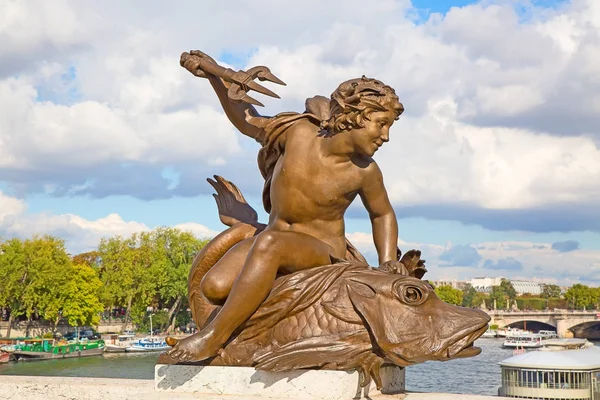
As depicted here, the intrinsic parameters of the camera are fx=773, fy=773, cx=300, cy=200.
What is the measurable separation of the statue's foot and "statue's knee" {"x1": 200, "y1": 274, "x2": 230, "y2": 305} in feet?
0.88

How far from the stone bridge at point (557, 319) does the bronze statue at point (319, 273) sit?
208ft

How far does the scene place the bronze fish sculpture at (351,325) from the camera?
13.5ft

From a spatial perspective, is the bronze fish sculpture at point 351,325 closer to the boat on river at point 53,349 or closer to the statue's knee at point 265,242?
the statue's knee at point 265,242

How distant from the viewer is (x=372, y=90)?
4461 mm

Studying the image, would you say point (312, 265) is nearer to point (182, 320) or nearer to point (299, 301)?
point (299, 301)

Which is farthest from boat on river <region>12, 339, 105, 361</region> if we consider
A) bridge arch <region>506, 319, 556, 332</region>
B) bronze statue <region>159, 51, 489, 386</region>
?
bridge arch <region>506, 319, 556, 332</region>

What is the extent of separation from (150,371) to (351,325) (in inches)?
1059

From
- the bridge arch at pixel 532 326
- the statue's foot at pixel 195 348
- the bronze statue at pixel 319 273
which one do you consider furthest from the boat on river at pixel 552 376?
the bridge arch at pixel 532 326

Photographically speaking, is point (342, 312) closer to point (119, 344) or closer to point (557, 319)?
point (119, 344)

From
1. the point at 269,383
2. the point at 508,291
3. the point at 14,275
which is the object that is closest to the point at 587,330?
the point at 508,291

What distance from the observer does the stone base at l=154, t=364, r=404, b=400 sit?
4051 mm

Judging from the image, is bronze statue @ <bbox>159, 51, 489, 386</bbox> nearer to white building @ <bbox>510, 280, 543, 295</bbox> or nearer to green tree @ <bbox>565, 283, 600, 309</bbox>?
green tree @ <bbox>565, 283, 600, 309</bbox>

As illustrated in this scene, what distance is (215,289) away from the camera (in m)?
4.48

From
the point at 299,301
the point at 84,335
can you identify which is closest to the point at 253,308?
the point at 299,301
